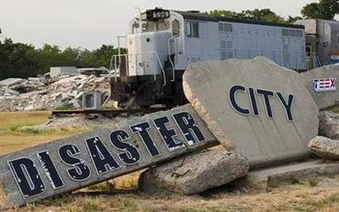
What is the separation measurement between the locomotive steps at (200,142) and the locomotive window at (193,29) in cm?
1281

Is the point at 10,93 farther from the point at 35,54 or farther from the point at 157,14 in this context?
the point at 35,54

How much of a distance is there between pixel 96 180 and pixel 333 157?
342 cm

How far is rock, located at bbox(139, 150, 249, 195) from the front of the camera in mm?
7895

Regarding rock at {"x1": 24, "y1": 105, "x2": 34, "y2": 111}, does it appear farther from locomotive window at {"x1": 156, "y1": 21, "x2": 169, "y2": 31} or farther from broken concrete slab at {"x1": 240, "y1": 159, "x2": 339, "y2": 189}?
broken concrete slab at {"x1": 240, "y1": 159, "x2": 339, "y2": 189}

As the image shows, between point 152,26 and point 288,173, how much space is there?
51.3ft

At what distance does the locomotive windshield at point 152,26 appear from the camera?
23.5 metres

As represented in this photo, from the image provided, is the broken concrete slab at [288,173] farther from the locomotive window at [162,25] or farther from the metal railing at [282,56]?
the metal railing at [282,56]

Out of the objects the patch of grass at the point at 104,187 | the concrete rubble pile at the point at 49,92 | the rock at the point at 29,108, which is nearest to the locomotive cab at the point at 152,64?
the concrete rubble pile at the point at 49,92

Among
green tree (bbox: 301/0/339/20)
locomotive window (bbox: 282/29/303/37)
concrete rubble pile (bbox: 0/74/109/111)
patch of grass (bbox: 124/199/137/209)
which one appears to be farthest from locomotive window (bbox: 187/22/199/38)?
green tree (bbox: 301/0/339/20)

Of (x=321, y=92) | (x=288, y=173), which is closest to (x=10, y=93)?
(x=321, y=92)

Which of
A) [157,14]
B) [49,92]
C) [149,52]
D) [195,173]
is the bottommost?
[49,92]

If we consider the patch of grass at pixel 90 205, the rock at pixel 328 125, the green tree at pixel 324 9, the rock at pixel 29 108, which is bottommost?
the rock at pixel 29 108

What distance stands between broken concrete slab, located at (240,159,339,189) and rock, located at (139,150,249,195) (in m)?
0.25

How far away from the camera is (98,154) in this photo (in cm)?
813
